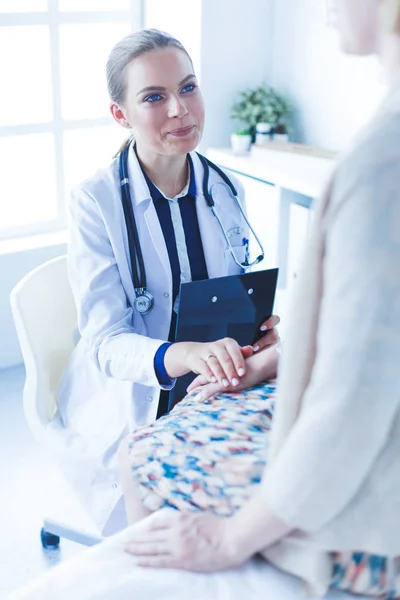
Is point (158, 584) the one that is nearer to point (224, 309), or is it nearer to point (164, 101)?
point (224, 309)

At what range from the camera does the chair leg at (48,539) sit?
2.23 meters

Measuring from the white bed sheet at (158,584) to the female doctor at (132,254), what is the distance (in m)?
0.73

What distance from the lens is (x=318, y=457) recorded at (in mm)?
762

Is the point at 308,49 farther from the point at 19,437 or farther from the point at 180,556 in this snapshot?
the point at 180,556

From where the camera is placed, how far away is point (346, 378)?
731mm

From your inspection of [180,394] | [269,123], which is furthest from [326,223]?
[269,123]

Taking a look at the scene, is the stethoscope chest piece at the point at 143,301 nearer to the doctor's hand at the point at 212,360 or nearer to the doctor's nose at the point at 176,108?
the doctor's hand at the point at 212,360

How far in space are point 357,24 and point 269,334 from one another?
1.01 metres

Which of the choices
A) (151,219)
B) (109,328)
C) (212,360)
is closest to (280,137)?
(151,219)

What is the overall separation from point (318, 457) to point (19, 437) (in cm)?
226

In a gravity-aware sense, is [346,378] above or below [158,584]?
above

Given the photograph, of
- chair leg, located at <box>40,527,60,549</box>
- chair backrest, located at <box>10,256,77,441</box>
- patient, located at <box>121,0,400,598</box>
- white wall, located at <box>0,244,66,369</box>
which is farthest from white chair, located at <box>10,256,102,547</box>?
white wall, located at <box>0,244,66,369</box>

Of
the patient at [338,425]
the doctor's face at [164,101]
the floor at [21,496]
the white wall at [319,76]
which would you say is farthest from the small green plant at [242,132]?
the patient at [338,425]

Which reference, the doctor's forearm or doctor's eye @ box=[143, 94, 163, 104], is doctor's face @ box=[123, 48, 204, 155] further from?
the doctor's forearm
